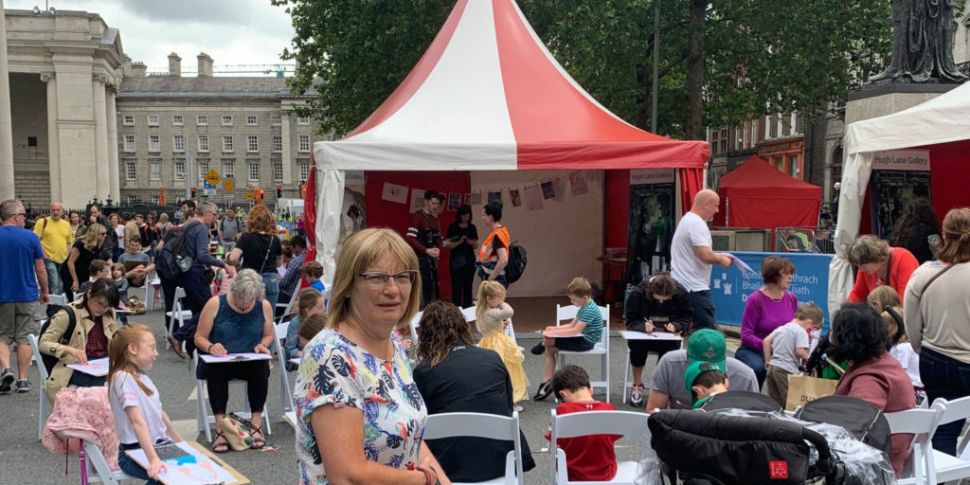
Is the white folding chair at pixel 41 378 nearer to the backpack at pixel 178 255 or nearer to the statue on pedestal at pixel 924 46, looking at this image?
the backpack at pixel 178 255

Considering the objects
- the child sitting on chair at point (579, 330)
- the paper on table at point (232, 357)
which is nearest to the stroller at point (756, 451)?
the paper on table at point (232, 357)

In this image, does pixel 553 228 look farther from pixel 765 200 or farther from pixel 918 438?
pixel 918 438

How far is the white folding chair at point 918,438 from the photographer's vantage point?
12.0ft

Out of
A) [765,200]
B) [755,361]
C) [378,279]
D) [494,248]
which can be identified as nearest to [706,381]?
[378,279]

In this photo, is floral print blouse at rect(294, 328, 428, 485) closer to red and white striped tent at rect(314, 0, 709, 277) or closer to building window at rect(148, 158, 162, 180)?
red and white striped tent at rect(314, 0, 709, 277)

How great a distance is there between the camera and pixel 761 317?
5.94 metres

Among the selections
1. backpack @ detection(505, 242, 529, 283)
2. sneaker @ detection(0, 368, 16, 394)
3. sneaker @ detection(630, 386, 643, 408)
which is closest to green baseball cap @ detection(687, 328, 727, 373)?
sneaker @ detection(630, 386, 643, 408)

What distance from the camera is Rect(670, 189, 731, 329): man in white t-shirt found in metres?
6.90

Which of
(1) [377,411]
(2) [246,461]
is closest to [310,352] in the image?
(1) [377,411]

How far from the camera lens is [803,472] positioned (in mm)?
2576

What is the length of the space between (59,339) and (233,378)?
1259 millimetres

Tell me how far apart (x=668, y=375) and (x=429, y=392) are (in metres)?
1.41

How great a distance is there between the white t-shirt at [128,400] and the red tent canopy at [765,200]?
18.8 m

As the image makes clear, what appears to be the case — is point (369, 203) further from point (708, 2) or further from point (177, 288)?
point (708, 2)
